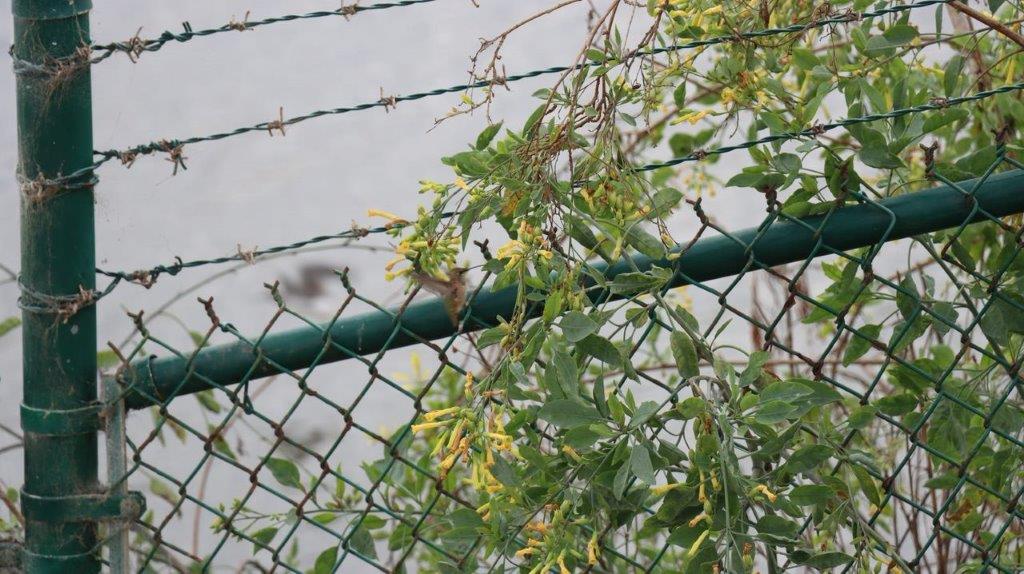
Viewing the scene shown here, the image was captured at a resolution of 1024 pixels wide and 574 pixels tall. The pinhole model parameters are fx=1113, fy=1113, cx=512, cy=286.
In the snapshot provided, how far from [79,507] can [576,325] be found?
745 mm

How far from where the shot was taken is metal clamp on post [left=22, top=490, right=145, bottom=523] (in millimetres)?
1474

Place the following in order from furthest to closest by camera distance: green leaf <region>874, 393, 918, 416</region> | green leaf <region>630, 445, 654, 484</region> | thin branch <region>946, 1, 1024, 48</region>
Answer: green leaf <region>874, 393, 918, 416</region> < thin branch <region>946, 1, 1024, 48</region> < green leaf <region>630, 445, 654, 484</region>

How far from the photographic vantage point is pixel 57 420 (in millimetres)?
1451

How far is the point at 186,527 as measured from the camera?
283cm

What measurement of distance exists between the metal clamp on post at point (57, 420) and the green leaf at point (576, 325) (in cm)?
67

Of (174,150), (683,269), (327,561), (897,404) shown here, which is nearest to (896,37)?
(683,269)

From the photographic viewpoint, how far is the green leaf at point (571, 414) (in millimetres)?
1208

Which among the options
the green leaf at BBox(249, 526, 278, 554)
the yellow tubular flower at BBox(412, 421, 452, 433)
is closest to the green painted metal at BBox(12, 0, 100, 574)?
the green leaf at BBox(249, 526, 278, 554)

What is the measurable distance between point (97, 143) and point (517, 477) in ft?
7.04

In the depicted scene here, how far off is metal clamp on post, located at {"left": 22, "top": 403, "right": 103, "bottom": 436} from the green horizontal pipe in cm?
7

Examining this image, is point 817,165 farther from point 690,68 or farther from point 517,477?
point 517,477

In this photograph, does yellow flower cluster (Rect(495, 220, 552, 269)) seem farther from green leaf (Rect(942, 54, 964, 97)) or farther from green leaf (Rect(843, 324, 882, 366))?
green leaf (Rect(942, 54, 964, 97))

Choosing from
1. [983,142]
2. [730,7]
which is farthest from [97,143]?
[983,142]

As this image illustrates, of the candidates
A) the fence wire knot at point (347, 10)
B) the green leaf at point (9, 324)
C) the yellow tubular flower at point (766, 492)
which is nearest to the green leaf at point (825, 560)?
the yellow tubular flower at point (766, 492)
